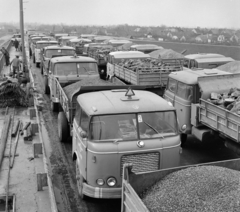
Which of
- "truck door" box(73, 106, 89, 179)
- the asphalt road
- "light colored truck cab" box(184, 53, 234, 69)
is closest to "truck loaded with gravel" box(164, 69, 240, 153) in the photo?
the asphalt road

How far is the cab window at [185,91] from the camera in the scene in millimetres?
10078

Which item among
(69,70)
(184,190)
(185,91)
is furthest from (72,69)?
(184,190)

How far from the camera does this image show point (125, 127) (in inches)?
262

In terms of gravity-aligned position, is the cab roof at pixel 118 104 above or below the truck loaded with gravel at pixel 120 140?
above

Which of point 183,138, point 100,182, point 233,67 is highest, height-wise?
point 233,67

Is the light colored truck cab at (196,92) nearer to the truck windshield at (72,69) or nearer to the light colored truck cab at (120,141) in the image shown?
the light colored truck cab at (120,141)

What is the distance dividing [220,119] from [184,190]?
3844 millimetres

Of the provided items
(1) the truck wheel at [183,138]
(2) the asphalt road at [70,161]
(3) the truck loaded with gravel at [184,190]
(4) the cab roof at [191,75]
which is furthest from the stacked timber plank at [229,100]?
(3) the truck loaded with gravel at [184,190]

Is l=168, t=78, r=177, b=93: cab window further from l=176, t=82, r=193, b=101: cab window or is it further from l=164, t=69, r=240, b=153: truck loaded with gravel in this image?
l=176, t=82, r=193, b=101: cab window

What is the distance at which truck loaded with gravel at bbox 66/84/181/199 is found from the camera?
21.0 feet

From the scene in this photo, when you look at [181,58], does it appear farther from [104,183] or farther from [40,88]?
[104,183]

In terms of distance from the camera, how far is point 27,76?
21.1m

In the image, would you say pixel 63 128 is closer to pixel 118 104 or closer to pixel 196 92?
pixel 196 92

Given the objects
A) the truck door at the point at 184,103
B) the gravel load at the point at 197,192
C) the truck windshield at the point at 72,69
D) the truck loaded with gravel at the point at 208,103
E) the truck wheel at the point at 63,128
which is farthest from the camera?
the truck windshield at the point at 72,69
